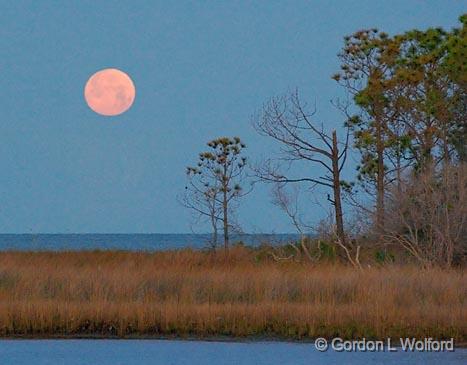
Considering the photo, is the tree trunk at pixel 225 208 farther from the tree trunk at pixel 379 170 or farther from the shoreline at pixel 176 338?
the shoreline at pixel 176 338

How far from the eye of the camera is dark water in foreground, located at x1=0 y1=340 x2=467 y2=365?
12.6 metres

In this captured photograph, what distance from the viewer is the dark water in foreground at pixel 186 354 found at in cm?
1260

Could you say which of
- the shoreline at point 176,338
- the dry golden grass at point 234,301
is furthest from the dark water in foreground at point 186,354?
the dry golden grass at point 234,301

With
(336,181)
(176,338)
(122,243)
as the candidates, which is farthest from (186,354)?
(122,243)

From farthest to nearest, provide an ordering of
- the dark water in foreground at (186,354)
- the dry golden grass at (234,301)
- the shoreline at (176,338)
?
the dry golden grass at (234,301) < the shoreline at (176,338) < the dark water in foreground at (186,354)

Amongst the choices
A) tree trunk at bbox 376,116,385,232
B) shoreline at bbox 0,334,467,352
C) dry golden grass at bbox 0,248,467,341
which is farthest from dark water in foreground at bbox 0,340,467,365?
tree trunk at bbox 376,116,385,232

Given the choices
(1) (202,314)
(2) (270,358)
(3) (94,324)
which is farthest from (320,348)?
(3) (94,324)

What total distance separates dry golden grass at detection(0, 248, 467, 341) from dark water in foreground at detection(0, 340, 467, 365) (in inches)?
38.0

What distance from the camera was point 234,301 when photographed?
1759 centimetres

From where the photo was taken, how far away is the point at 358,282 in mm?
18328

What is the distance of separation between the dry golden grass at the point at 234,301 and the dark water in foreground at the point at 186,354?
0.97 m

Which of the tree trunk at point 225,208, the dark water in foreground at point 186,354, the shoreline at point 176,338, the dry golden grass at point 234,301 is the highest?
the tree trunk at point 225,208

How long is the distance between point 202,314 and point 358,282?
13.1 feet

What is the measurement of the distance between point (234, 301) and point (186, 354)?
438 centimetres
